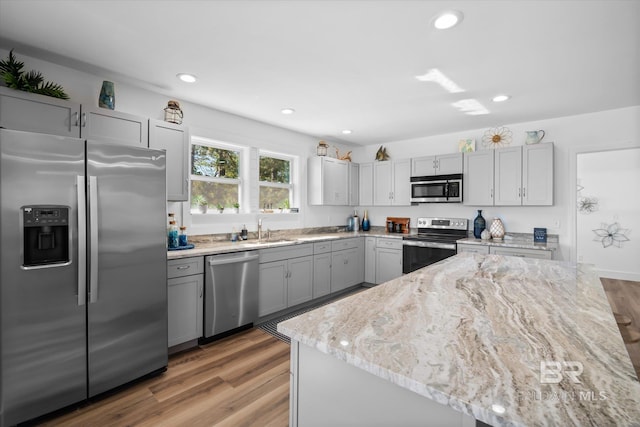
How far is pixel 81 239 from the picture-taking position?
200 cm

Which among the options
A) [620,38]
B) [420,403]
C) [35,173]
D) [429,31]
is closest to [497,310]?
[420,403]

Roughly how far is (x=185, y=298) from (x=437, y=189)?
3.71 meters

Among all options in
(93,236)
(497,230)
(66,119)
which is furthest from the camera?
(497,230)

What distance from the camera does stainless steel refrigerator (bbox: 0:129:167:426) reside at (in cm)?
180

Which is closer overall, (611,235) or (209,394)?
(209,394)

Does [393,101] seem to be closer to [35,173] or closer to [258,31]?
[258,31]

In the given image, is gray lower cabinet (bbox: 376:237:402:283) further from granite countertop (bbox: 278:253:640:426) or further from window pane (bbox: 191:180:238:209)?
granite countertop (bbox: 278:253:640:426)

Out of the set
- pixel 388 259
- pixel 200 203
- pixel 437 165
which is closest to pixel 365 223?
pixel 388 259

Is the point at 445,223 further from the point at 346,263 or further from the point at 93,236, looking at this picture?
the point at 93,236

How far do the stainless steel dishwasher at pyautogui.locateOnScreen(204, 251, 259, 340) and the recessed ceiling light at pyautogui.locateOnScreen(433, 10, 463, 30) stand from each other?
8.66 feet

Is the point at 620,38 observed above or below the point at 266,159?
above

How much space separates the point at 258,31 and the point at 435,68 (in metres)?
1.49

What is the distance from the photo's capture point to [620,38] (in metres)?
2.12

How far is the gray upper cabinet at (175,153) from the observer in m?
2.89
